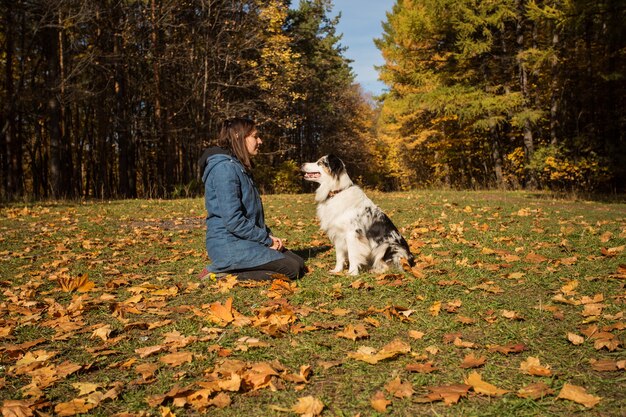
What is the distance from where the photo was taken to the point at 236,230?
4.53 meters

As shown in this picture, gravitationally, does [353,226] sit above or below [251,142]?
below

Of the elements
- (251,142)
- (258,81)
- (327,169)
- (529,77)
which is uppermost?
(258,81)

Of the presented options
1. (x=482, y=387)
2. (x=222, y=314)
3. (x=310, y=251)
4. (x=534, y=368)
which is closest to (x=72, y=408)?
(x=222, y=314)

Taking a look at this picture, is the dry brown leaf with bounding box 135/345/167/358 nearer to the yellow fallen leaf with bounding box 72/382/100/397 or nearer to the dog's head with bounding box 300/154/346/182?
the yellow fallen leaf with bounding box 72/382/100/397

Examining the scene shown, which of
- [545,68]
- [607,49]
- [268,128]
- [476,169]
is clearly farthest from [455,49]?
[268,128]

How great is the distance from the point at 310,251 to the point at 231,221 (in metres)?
2.19

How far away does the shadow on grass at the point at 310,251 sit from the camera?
623cm

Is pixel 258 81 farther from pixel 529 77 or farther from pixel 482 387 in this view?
pixel 482 387

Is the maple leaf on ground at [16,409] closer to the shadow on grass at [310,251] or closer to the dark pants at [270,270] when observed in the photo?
the dark pants at [270,270]

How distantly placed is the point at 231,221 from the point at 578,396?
3347 millimetres

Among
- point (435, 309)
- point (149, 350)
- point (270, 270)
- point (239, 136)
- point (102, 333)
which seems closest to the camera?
point (149, 350)

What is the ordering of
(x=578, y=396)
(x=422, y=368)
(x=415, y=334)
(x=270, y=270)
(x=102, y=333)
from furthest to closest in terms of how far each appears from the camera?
(x=270, y=270) < (x=102, y=333) < (x=415, y=334) < (x=422, y=368) < (x=578, y=396)

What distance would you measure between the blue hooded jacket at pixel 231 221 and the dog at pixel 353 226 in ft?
2.79

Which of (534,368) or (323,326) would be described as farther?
(323,326)
